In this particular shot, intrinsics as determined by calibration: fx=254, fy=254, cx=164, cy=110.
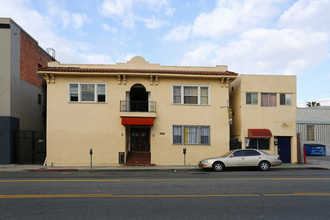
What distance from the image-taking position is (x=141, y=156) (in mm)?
18312

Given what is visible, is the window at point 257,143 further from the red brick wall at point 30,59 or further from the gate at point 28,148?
the red brick wall at point 30,59

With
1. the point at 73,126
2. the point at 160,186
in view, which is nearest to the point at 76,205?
the point at 160,186

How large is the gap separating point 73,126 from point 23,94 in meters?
5.21

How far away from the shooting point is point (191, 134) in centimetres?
1767

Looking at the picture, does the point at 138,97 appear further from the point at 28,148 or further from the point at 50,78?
the point at 28,148

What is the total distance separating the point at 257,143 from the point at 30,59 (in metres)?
18.4

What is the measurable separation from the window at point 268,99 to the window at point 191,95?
4112 mm

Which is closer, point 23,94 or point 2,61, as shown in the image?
point 2,61

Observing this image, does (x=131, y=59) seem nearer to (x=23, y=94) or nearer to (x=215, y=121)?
(x=215, y=121)

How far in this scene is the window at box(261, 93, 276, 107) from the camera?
18.3 metres

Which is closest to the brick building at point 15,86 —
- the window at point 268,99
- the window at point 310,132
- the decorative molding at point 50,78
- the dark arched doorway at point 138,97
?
the decorative molding at point 50,78

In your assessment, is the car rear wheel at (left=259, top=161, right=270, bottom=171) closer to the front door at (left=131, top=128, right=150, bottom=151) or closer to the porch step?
the porch step

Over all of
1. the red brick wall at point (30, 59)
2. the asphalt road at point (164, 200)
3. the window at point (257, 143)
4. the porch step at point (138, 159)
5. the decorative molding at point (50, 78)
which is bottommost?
the porch step at point (138, 159)

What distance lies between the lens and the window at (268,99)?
1828 centimetres
